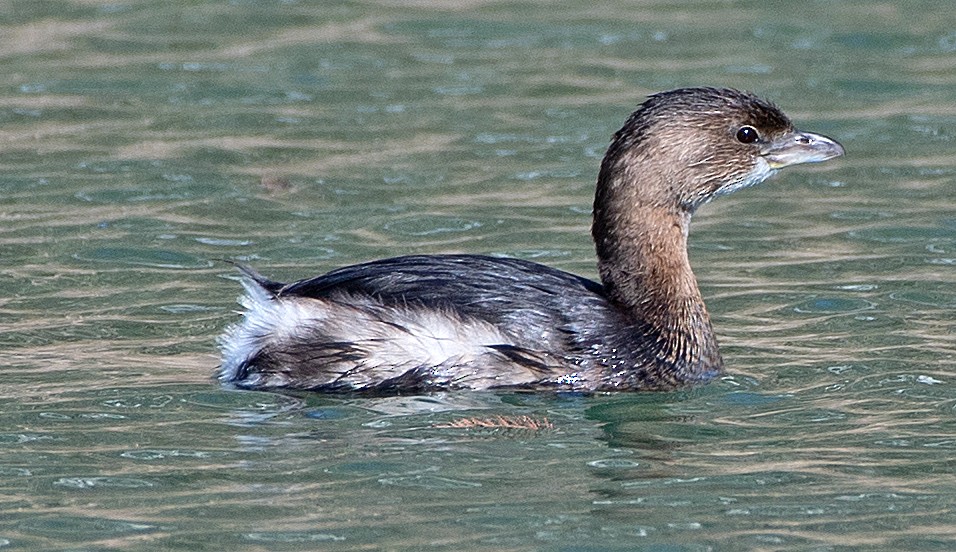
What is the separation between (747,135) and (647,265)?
2.20 feet

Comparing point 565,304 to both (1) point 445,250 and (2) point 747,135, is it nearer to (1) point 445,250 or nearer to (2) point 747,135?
(2) point 747,135

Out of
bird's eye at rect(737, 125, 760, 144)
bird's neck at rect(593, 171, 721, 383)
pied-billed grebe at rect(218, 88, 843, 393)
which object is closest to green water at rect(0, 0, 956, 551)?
pied-billed grebe at rect(218, 88, 843, 393)

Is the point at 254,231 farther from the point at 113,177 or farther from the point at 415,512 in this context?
the point at 415,512

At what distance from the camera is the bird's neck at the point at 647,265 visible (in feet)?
25.2

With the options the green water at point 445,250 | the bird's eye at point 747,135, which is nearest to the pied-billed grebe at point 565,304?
the bird's eye at point 747,135

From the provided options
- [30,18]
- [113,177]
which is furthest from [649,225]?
[30,18]

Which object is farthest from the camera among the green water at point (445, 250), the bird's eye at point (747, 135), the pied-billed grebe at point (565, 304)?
the bird's eye at point (747, 135)

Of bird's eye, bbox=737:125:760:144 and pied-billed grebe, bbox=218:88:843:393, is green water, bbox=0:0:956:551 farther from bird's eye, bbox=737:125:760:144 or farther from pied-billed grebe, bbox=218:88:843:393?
bird's eye, bbox=737:125:760:144

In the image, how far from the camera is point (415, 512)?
590cm

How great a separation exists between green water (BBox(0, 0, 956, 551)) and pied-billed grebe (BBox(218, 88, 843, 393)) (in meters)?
0.14

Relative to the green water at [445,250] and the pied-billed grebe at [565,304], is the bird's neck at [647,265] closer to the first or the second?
the pied-billed grebe at [565,304]

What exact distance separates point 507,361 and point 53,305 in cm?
206

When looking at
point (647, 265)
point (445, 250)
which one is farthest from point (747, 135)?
point (445, 250)

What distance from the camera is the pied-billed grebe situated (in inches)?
284
